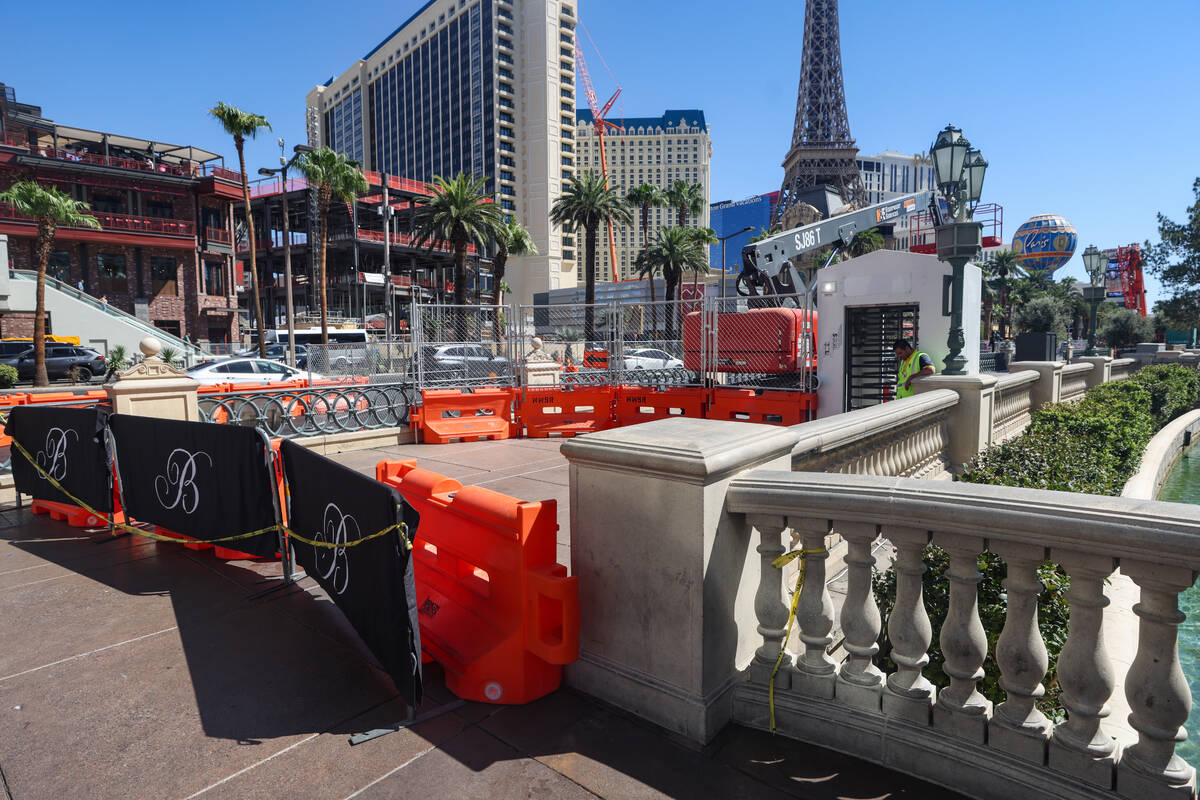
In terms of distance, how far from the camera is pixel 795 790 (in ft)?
8.90

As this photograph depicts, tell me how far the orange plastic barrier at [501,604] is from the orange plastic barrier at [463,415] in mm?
8597

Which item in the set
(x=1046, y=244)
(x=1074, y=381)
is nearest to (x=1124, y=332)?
(x=1074, y=381)

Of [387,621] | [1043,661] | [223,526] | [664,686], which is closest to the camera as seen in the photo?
[1043,661]

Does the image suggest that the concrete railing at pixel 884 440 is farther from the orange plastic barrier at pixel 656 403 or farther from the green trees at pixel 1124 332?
the green trees at pixel 1124 332

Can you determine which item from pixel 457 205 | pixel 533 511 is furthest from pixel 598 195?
pixel 533 511

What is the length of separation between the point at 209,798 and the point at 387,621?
990 mm

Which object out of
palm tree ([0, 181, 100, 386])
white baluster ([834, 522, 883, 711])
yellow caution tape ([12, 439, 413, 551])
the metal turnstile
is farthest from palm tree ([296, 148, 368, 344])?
white baluster ([834, 522, 883, 711])

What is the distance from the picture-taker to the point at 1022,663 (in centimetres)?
250

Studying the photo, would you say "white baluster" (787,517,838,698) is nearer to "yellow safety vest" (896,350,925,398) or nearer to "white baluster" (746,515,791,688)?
"white baluster" (746,515,791,688)

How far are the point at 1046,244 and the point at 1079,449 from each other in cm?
Result: 10892

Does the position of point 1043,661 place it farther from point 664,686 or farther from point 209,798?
point 209,798

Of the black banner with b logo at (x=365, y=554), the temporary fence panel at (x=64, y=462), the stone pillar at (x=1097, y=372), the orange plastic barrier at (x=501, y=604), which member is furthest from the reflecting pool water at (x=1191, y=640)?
the temporary fence panel at (x=64, y=462)

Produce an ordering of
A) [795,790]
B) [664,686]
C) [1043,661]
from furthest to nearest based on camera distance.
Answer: [664,686], [795,790], [1043,661]

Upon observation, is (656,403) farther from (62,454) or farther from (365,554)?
(365,554)
